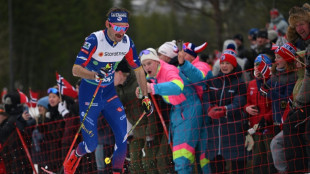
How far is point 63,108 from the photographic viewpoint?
26.3 ft

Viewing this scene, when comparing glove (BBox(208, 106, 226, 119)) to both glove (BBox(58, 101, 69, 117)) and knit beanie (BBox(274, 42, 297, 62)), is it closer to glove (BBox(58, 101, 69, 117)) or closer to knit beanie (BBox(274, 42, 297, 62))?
knit beanie (BBox(274, 42, 297, 62))

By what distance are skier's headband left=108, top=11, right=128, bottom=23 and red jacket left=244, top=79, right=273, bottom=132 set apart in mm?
1958

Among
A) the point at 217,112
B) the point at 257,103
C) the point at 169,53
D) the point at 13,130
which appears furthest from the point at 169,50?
the point at 13,130

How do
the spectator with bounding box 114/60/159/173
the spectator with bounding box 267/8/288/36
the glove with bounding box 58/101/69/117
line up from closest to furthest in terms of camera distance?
the spectator with bounding box 114/60/159/173 → the glove with bounding box 58/101/69/117 → the spectator with bounding box 267/8/288/36

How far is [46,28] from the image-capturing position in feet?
115

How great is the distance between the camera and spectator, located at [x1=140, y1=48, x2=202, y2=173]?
6316 millimetres

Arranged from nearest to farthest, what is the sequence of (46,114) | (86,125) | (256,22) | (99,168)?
(86,125), (99,168), (46,114), (256,22)

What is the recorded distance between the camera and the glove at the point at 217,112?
246 inches

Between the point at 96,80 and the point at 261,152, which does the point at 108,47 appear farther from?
the point at 261,152

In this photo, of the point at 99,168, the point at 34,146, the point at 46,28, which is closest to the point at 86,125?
the point at 99,168

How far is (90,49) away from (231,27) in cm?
1481

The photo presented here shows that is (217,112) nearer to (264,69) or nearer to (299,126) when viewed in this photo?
(264,69)

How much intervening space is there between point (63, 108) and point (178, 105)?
2361 mm

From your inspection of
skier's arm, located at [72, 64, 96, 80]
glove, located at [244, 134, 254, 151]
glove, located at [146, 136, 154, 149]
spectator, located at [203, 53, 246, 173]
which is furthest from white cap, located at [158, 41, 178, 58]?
skier's arm, located at [72, 64, 96, 80]
